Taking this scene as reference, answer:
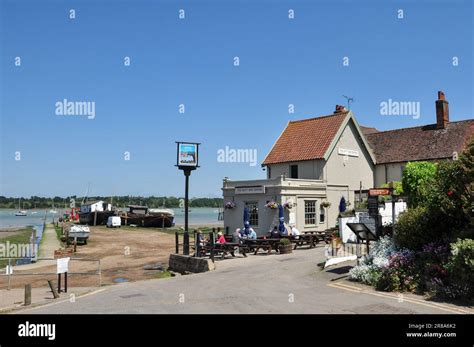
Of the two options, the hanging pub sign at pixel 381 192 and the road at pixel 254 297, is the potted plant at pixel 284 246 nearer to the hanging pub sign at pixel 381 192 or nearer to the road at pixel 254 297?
the road at pixel 254 297

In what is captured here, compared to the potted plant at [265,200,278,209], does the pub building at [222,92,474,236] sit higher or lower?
higher

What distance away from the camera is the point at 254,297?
12.4 meters

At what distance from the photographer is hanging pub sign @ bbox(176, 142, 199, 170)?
22062mm

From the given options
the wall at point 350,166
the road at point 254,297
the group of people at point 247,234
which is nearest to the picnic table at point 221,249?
the group of people at point 247,234

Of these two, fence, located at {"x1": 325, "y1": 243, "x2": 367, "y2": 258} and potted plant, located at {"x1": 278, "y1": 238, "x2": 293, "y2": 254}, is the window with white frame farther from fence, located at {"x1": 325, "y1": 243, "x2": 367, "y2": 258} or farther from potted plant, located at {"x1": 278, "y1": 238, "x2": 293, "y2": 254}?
fence, located at {"x1": 325, "y1": 243, "x2": 367, "y2": 258}

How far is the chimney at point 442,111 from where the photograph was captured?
1378 inches

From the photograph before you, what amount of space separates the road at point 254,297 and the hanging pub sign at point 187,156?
20.6 ft

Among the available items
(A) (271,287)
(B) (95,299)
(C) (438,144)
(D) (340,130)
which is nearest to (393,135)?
(C) (438,144)

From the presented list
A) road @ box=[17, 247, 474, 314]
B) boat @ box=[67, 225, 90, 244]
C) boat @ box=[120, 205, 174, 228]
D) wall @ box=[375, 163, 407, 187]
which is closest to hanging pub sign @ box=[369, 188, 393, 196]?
road @ box=[17, 247, 474, 314]

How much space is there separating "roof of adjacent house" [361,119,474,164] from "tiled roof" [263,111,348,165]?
564 centimetres

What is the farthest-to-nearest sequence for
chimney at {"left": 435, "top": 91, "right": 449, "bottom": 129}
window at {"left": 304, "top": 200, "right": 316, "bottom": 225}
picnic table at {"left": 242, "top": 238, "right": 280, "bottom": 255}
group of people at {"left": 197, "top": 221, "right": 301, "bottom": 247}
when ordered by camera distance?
1. chimney at {"left": 435, "top": 91, "right": 449, "bottom": 129}
2. window at {"left": 304, "top": 200, "right": 316, "bottom": 225}
3. group of people at {"left": 197, "top": 221, "right": 301, "bottom": 247}
4. picnic table at {"left": 242, "top": 238, "right": 280, "bottom": 255}

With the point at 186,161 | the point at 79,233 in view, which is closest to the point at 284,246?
the point at 186,161
